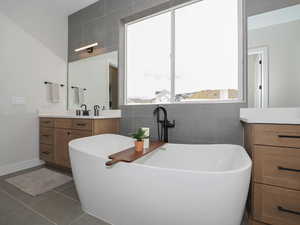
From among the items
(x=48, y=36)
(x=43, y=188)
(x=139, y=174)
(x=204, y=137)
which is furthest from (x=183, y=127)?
(x=48, y=36)

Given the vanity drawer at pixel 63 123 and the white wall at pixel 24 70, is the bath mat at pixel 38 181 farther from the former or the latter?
the vanity drawer at pixel 63 123

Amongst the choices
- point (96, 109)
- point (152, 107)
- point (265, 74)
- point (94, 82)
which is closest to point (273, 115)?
point (265, 74)

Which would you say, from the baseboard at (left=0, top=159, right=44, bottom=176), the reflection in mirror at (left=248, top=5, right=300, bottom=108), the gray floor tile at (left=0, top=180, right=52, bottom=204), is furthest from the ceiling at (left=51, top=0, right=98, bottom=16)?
the gray floor tile at (left=0, top=180, right=52, bottom=204)

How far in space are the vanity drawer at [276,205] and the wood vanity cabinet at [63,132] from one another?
172 cm

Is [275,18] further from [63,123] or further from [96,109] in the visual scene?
[63,123]

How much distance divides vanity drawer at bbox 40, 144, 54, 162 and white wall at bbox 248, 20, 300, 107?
2.86 m

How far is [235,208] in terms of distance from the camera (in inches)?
31.6

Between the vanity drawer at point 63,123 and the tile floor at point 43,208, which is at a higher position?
the vanity drawer at point 63,123

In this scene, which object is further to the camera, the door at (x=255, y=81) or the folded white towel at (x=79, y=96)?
the folded white towel at (x=79, y=96)

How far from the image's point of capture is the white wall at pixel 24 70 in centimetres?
205

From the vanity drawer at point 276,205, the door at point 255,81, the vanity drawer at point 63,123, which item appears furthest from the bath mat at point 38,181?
the door at point 255,81

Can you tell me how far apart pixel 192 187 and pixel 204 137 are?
0.99 metres

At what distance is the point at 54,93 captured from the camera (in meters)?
2.56

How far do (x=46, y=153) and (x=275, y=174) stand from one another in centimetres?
280
